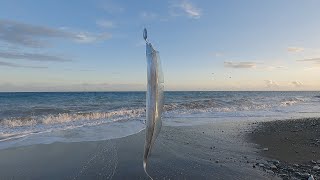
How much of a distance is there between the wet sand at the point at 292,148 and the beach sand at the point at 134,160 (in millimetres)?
479

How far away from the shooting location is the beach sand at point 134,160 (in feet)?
23.2

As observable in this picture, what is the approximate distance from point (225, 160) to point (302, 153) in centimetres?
262

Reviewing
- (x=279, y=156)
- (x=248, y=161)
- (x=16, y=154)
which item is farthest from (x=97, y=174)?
(x=279, y=156)

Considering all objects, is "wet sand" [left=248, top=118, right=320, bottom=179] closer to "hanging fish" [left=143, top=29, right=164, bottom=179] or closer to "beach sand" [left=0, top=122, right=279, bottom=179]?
"beach sand" [left=0, top=122, right=279, bottom=179]

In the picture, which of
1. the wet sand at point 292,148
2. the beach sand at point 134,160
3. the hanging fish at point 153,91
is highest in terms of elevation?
the hanging fish at point 153,91

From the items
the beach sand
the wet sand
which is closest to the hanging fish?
the beach sand

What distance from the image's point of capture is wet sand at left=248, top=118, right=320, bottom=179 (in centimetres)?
739

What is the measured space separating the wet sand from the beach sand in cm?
48

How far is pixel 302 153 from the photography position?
30.6ft

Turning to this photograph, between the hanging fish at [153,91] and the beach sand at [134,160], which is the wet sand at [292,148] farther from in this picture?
the hanging fish at [153,91]

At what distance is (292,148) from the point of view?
32.9 feet

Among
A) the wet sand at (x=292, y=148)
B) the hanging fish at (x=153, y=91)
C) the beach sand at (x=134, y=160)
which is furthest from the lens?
the wet sand at (x=292, y=148)

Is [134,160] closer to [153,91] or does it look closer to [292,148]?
[292,148]

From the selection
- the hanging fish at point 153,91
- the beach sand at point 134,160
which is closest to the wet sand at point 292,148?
the beach sand at point 134,160
